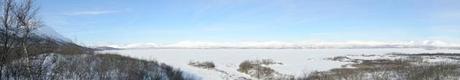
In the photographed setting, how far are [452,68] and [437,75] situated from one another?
4206mm

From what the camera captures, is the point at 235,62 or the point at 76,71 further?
the point at 235,62

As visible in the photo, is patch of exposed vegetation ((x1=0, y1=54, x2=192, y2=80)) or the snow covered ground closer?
patch of exposed vegetation ((x1=0, y1=54, x2=192, y2=80))

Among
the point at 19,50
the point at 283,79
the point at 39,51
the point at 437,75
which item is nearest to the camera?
the point at 19,50

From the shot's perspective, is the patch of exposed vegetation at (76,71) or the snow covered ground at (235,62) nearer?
the patch of exposed vegetation at (76,71)

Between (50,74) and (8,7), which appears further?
(50,74)

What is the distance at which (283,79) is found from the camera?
2683 centimetres

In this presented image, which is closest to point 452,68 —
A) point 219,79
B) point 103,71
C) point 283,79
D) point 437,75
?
point 437,75

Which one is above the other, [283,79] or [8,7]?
[8,7]

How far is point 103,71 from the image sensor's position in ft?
70.1

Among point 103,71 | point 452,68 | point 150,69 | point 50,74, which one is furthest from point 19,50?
point 452,68

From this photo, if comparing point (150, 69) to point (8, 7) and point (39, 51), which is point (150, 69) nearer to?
point (39, 51)

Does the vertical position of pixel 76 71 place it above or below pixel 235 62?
above

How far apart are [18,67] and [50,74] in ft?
10.1

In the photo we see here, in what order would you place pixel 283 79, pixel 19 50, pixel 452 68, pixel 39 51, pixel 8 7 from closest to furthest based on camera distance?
pixel 8 7 < pixel 19 50 < pixel 39 51 < pixel 452 68 < pixel 283 79
